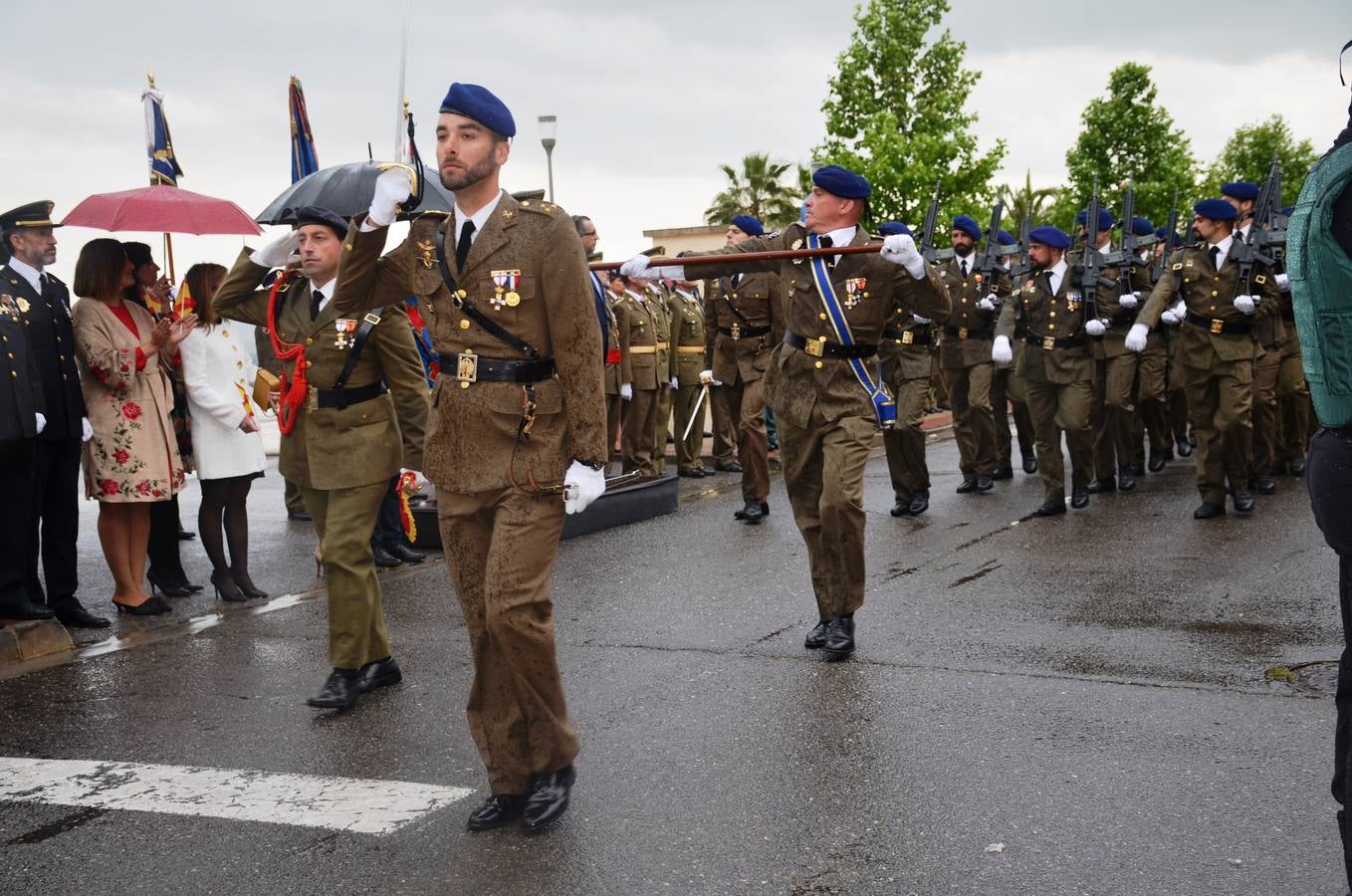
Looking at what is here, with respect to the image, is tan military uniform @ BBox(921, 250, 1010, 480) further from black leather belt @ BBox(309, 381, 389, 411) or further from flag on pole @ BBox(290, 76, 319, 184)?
black leather belt @ BBox(309, 381, 389, 411)

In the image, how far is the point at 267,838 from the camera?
4.21m

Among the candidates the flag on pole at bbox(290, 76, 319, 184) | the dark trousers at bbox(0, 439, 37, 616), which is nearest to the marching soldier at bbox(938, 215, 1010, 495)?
the flag on pole at bbox(290, 76, 319, 184)

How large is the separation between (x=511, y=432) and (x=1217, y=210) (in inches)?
324

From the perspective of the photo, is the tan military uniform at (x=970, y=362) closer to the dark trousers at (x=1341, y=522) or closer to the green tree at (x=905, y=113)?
the dark trousers at (x=1341, y=522)

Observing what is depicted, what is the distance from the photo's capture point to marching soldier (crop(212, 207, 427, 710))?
5.84 m

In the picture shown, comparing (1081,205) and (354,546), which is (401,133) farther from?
(1081,205)

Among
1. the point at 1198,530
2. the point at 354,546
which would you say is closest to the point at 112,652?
the point at 354,546

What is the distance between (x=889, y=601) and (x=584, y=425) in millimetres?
3537

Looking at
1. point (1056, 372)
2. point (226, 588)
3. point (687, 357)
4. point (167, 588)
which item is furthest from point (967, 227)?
point (167, 588)

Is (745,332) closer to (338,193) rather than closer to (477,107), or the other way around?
(338,193)

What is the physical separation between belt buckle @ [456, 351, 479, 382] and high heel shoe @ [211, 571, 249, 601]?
14.0 ft

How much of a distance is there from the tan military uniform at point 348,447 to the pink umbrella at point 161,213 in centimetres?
231

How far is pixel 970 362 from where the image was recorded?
12789 mm

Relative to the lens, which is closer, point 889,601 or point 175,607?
point 889,601
